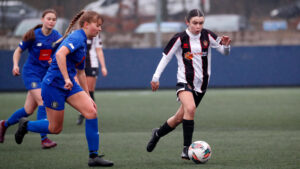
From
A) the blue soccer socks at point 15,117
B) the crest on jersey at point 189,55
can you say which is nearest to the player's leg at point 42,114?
the blue soccer socks at point 15,117

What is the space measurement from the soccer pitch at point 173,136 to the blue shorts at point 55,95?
730 mm

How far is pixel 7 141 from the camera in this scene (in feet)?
28.8

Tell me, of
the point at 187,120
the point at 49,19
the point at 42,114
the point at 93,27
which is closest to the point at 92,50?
the point at 49,19

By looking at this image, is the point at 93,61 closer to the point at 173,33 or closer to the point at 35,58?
the point at 35,58

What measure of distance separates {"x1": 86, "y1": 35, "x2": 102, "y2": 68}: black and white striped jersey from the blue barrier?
6808mm

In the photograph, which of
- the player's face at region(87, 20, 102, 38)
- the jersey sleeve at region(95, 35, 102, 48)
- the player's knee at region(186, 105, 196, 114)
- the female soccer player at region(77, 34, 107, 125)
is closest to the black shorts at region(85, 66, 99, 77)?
the female soccer player at region(77, 34, 107, 125)

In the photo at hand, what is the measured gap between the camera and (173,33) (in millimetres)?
19047

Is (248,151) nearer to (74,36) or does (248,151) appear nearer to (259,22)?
(74,36)

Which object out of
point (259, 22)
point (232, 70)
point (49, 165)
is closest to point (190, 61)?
point (49, 165)

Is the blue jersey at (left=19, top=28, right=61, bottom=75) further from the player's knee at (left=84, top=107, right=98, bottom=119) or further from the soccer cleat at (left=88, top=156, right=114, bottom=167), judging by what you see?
the soccer cleat at (left=88, top=156, right=114, bottom=167)

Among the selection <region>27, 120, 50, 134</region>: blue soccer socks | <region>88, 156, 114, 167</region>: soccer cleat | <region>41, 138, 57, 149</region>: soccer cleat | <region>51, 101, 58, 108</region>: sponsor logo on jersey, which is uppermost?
<region>51, 101, 58, 108</region>: sponsor logo on jersey

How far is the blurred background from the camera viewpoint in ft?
59.5

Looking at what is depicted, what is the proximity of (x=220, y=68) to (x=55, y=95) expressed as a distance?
40.0 feet

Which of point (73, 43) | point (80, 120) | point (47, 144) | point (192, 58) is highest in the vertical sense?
point (73, 43)
